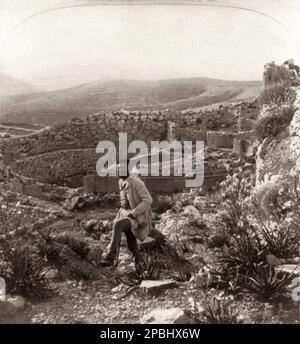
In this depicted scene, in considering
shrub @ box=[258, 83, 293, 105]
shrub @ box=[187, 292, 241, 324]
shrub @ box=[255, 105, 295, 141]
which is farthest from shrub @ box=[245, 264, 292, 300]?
shrub @ box=[258, 83, 293, 105]

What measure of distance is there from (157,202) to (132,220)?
1.57 metres

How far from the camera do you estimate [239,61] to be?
28.0 feet

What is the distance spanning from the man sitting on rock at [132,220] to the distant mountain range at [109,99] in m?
4.47

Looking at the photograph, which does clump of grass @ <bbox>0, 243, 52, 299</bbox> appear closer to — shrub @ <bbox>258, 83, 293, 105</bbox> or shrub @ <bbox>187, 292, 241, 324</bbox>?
shrub @ <bbox>187, 292, 241, 324</bbox>

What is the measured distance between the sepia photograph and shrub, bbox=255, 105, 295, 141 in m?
0.03

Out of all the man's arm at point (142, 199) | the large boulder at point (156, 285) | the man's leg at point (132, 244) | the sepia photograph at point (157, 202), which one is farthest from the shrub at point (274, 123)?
the large boulder at point (156, 285)

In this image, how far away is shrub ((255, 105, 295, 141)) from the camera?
9570mm

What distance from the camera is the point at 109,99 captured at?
13.8 m

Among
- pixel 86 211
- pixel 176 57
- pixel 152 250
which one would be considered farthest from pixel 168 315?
pixel 176 57

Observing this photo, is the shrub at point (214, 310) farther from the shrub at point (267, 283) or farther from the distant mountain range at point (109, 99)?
the distant mountain range at point (109, 99)

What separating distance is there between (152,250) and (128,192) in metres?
1.01

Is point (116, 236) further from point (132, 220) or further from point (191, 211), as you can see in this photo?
point (191, 211)

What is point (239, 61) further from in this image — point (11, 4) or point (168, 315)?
point (168, 315)

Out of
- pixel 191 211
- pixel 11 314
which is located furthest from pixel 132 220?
pixel 11 314
